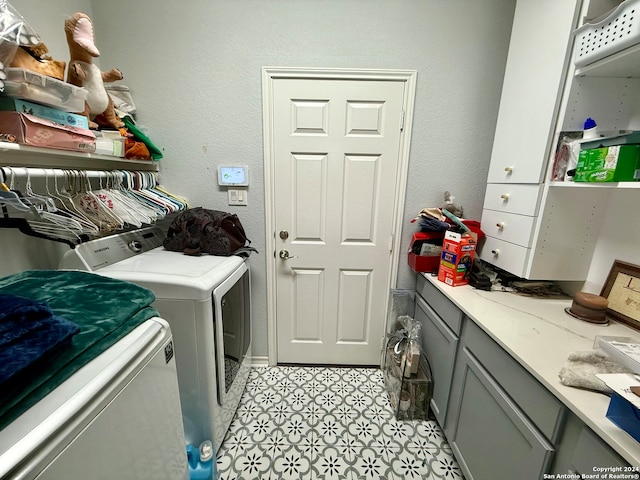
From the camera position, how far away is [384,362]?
204 centimetres

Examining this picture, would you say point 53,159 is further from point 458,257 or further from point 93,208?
point 458,257

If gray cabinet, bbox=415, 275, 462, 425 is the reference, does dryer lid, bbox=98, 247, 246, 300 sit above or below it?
above

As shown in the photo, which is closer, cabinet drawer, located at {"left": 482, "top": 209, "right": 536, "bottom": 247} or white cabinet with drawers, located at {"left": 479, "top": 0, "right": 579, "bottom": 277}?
white cabinet with drawers, located at {"left": 479, "top": 0, "right": 579, "bottom": 277}

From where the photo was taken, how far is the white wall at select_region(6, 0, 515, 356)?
5.33ft

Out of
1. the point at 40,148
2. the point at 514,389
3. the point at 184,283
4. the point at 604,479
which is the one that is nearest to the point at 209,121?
the point at 40,148

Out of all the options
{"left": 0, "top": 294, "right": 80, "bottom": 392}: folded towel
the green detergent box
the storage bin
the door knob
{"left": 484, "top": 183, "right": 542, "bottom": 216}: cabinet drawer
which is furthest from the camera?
the door knob

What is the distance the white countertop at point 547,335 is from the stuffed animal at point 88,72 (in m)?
1.99

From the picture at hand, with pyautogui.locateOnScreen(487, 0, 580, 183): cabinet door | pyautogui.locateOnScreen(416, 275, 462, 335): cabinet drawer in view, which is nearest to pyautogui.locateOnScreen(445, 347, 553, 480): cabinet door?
pyautogui.locateOnScreen(416, 275, 462, 335): cabinet drawer

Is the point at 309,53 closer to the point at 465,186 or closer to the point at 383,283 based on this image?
the point at 465,186

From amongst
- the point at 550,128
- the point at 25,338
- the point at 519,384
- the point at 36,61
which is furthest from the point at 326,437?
the point at 36,61

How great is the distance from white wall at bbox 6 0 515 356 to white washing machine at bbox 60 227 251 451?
61 cm

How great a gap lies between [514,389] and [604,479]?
0.31m

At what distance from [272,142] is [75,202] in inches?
42.5

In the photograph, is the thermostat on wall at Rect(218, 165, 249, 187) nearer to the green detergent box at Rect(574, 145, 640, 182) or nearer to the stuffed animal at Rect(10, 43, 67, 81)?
the stuffed animal at Rect(10, 43, 67, 81)
